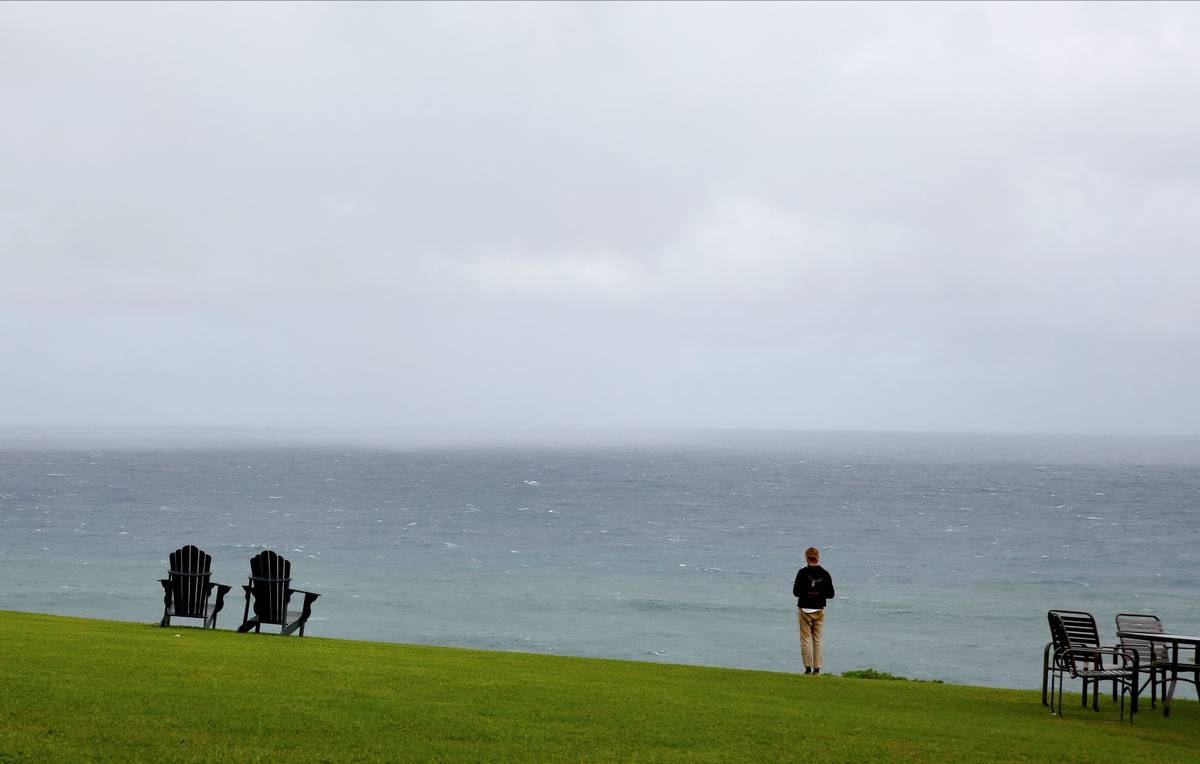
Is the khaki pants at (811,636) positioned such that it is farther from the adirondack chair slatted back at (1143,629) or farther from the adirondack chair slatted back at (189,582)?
the adirondack chair slatted back at (189,582)

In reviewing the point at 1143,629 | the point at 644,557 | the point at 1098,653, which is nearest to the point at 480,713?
the point at 1098,653

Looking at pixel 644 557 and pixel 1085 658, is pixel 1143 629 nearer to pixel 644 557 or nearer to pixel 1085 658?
pixel 1085 658

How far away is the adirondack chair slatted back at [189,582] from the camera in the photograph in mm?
15023

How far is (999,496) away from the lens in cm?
9731

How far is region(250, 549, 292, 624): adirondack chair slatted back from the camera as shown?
50.2 ft

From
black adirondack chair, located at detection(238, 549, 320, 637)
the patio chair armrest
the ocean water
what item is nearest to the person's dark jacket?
the patio chair armrest

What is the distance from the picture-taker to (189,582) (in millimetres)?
15062

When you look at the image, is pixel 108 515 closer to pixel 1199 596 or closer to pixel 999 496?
pixel 1199 596

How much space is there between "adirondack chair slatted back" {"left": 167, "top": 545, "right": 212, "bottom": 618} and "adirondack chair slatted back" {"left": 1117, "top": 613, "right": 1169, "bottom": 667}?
41.8 ft

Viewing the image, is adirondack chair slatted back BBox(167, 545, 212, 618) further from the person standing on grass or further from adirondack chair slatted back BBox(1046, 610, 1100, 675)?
adirondack chair slatted back BBox(1046, 610, 1100, 675)

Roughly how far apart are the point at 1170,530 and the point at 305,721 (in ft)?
245

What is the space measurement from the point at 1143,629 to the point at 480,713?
856 cm

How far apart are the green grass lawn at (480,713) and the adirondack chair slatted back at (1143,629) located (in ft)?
2.38

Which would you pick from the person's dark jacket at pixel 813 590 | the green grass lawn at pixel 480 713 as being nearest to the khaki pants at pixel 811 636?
the person's dark jacket at pixel 813 590
